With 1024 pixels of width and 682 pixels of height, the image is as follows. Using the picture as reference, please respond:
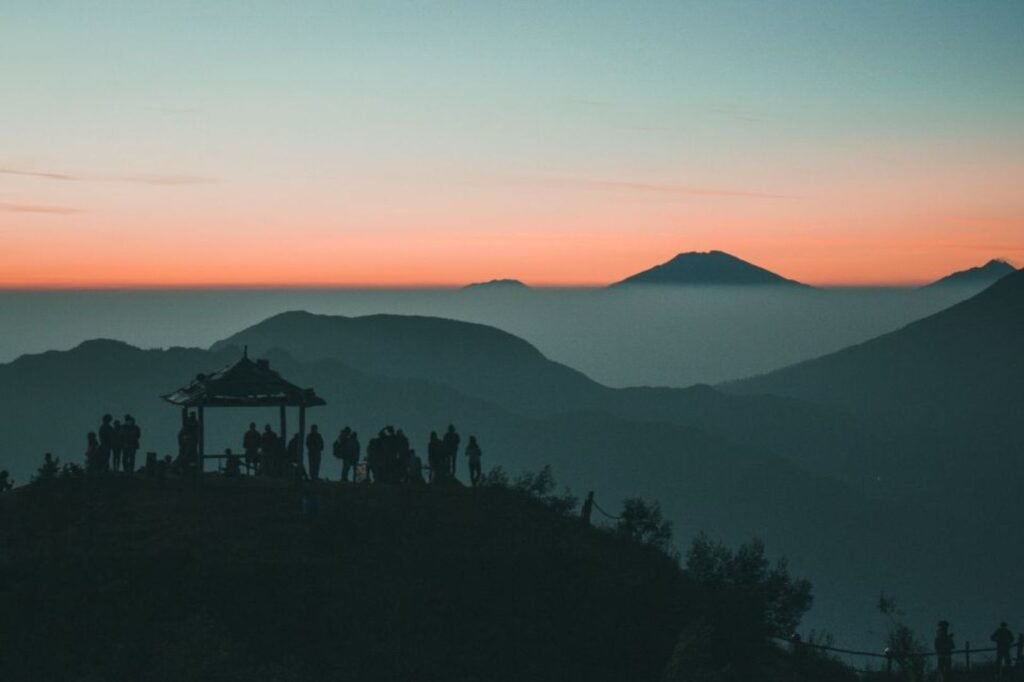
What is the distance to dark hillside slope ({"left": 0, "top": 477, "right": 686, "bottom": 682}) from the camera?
17.2 m

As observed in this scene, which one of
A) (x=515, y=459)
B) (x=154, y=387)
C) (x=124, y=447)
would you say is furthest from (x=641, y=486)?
(x=124, y=447)

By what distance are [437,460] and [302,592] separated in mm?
6260

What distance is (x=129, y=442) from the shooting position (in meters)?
22.9

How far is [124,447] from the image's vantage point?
22.9m

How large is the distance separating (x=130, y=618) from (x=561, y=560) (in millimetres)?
7339

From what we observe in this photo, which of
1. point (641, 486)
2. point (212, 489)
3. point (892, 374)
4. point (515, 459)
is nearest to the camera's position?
point (212, 489)

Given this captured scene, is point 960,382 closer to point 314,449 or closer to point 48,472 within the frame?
point 314,449

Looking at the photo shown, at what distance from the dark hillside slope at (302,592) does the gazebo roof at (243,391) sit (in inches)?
67.8

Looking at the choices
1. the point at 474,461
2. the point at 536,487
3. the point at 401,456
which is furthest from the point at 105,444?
the point at 536,487

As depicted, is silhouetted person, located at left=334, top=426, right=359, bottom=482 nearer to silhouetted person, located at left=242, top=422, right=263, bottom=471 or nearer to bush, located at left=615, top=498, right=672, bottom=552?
silhouetted person, located at left=242, top=422, right=263, bottom=471

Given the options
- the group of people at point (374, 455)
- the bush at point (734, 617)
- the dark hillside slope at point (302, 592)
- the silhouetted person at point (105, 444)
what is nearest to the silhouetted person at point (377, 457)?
the group of people at point (374, 455)

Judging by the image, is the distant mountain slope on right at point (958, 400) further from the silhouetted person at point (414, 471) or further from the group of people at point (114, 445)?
the group of people at point (114, 445)

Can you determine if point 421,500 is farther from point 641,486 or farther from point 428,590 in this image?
point 641,486

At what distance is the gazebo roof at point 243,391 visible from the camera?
21.5m
